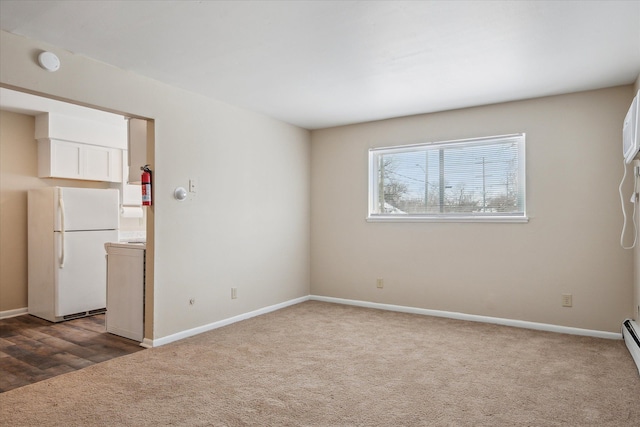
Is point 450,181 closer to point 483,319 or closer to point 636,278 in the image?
point 483,319

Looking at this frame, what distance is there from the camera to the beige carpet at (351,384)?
2293 mm

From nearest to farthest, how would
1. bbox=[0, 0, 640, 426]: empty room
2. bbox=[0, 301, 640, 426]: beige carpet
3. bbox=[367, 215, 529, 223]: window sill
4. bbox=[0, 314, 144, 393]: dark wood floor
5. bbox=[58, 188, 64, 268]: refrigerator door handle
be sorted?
bbox=[0, 301, 640, 426]: beige carpet, bbox=[0, 0, 640, 426]: empty room, bbox=[0, 314, 144, 393]: dark wood floor, bbox=[367, 215, 529, 223]: window sill, bbox=[58, 188, 64, 268]: refrigerator door handle

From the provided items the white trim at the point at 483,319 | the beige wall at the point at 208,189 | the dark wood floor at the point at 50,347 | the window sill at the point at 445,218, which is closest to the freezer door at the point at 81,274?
the dark wood floor at the point at 50,347

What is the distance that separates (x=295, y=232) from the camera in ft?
17.6

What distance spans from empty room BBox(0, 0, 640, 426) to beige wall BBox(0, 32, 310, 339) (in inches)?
0.9

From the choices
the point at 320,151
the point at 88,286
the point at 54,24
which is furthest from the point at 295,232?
the point at 54,24

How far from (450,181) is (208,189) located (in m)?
2.69

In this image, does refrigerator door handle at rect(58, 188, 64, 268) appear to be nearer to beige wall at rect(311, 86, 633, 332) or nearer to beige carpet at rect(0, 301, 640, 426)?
beige carpet at rect(0, 301, 640, 426)

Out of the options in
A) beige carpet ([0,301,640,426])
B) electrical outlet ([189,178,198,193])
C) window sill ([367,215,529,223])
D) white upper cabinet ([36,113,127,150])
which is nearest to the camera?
beige carpet ([0,301,640,426])

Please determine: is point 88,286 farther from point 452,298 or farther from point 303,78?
point 452,298

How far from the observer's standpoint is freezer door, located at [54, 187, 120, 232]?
15.0 ft

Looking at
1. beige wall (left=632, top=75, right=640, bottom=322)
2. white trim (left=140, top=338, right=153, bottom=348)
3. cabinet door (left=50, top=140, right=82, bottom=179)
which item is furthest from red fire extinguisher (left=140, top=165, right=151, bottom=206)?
beige wall (left=632, top=75, right=640, bottom=322)

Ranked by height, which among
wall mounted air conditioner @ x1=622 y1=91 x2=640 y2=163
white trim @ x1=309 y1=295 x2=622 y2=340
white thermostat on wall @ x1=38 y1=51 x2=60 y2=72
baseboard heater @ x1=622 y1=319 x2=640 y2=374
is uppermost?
white thermostat on wall @ x1=38 y1=51 x2=60 y2=72

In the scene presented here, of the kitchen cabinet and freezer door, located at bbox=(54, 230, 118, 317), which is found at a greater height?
the kitchen cabinet
